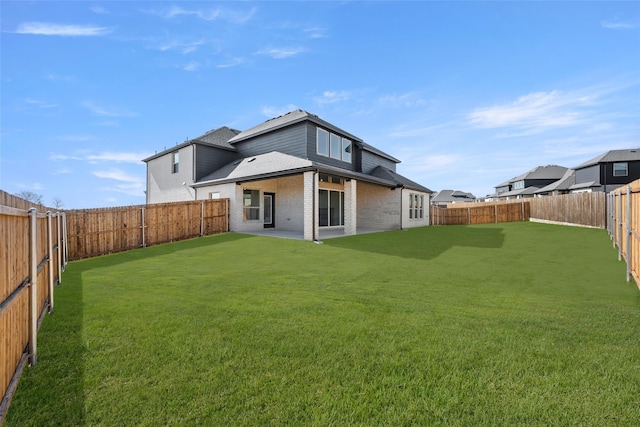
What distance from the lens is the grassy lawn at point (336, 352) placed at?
85.7 inches

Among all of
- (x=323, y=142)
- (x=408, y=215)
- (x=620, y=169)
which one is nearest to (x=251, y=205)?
(x=323, y=142)

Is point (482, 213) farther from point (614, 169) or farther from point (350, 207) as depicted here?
point (614, 169)

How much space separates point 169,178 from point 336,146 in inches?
497

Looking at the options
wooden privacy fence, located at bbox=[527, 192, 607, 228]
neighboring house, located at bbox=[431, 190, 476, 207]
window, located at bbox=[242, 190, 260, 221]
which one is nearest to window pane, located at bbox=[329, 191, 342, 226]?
window, located at bbox=[242, 190, 260, 221]

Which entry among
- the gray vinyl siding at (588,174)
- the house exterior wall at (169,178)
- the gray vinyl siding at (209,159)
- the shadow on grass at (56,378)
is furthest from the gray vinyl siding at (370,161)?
the gray vinyl siding at (588,174)

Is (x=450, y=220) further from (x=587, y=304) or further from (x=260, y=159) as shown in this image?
(x=587, y=304)

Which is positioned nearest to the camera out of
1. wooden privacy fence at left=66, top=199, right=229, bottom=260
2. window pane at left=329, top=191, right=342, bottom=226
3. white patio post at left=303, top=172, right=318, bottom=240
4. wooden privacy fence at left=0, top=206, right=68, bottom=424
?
wooden privacy fence at left=0, top=206, right=68, bottom=424

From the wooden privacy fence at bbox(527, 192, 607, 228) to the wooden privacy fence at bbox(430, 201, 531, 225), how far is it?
1.56m

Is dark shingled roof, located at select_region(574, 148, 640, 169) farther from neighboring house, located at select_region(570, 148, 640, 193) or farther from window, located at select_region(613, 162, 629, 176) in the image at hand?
window, located at select_region(613, 162, 629, 176)

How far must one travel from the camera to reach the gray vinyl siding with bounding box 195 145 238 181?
59.8 ft

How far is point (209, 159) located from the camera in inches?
738

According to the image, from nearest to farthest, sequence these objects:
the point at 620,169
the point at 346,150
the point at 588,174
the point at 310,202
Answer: the point at 310,202
the point at 346,150
the point at 620,169
the point at 588,174

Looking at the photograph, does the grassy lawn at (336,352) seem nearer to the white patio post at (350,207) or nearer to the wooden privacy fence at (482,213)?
the white patio post at (350,207)

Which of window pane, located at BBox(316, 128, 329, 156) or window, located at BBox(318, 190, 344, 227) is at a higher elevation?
window pane, located at BBox(316, 128, 329, 156)
